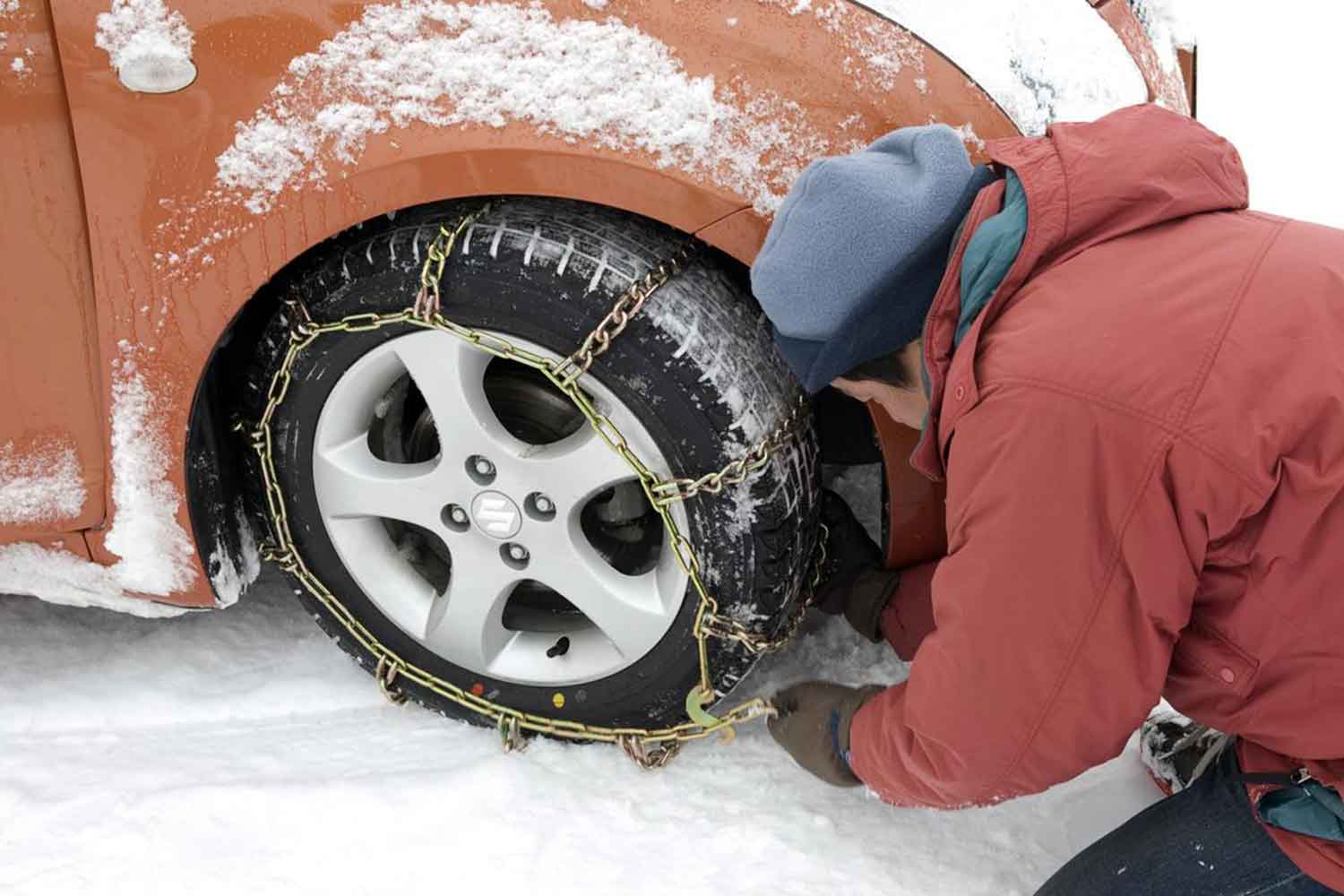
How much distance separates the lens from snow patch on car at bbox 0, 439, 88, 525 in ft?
5.79

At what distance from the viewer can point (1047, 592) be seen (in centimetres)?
127

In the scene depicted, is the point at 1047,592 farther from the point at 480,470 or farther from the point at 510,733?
the point at 510,733

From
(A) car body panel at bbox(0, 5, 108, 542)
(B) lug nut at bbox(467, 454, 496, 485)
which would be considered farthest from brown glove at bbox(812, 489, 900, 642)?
(A) car body panel at bbox(0, 5, 108, 542)

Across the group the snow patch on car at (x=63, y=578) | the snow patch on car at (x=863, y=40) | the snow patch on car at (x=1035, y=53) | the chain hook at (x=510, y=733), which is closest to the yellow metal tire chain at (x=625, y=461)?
the chain hook at (x=510, y=733)

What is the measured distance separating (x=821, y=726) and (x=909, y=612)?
0.29 metres

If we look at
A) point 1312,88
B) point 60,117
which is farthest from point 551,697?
point 1312,88

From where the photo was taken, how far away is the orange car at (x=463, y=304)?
1.51m

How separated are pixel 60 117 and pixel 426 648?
1011 mm

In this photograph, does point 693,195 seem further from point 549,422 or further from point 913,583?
point 913,583

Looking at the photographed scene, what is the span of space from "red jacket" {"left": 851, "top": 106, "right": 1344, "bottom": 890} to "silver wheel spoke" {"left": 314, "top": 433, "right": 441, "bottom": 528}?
2.72 ft

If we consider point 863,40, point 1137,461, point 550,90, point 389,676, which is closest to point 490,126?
point 550,90

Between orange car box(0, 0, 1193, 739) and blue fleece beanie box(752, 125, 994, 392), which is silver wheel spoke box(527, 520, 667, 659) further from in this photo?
blue fleece beanie box(752, 125, 994, 392)

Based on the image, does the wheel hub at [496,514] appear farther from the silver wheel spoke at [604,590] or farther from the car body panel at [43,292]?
the car body panel at [43,292]

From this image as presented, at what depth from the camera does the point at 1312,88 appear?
4.36 m
